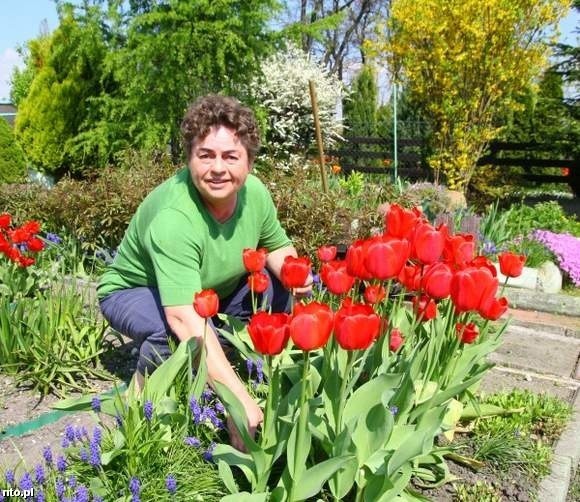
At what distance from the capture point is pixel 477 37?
7.58 m

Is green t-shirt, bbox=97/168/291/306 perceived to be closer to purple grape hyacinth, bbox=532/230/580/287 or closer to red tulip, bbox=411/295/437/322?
red tulip, bbox=411/295/437/322

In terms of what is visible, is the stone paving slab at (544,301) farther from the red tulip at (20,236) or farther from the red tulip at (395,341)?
the red tulip at (20,236)

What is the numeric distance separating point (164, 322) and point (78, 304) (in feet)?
2.31

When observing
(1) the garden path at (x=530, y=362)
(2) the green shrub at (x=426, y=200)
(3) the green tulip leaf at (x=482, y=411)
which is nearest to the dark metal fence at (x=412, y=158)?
(2) the green shrub at (x=426, y=200)

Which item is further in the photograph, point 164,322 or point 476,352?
point 164,322

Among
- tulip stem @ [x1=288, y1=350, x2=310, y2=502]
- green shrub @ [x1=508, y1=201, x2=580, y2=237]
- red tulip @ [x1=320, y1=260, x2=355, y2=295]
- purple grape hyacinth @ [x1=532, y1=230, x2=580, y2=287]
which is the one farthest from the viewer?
green shrub @ [x1=508, y1=201, x2=580, y2=237]

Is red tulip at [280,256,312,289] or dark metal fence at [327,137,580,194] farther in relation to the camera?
dark metal fence at [327,137,580,194]

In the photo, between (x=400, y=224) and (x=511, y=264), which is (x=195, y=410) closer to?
(x=400, y=224)

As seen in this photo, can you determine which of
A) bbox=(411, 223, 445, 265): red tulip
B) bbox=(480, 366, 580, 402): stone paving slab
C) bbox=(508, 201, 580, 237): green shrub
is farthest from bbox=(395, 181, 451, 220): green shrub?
bbox=(411, 223, 445, 265): red tulip

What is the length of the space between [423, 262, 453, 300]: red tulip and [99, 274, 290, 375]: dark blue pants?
0.83 metres

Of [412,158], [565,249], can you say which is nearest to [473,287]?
[565,249]

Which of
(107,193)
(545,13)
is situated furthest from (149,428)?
(545,13)

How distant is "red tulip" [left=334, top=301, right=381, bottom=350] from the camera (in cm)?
127

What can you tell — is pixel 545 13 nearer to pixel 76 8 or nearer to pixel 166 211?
pixel 76 8
